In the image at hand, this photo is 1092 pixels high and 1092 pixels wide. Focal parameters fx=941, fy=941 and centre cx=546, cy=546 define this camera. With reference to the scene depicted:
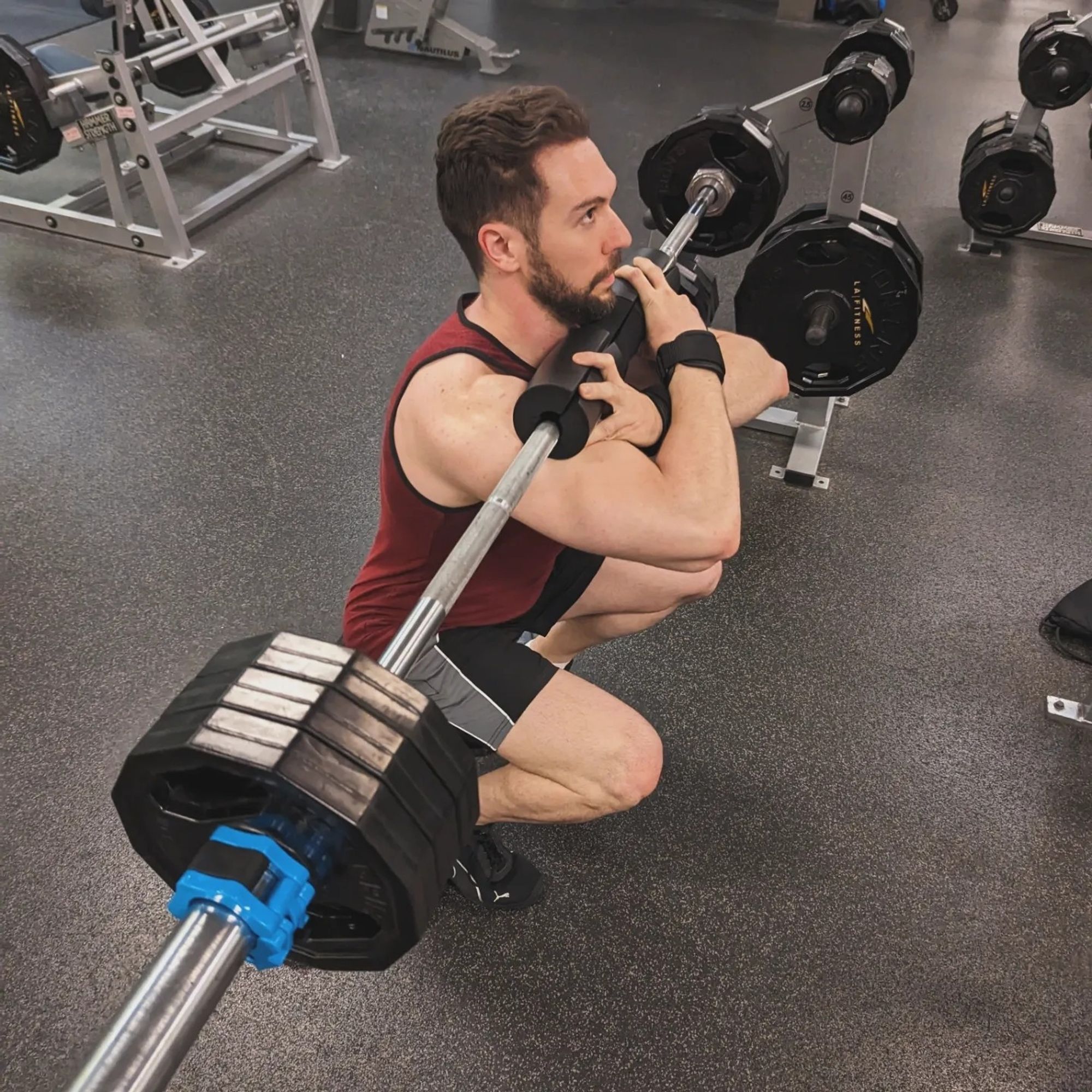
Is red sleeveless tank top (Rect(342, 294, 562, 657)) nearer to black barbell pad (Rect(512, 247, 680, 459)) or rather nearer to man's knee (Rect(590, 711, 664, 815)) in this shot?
black barbell pad (Rect(512, 247, 680, 459))

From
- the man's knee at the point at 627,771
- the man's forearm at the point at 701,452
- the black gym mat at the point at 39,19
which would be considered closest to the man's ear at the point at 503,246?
the man's forearm at the point at 701,452

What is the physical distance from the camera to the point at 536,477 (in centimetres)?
121

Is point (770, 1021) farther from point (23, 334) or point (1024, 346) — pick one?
point (23, 334)

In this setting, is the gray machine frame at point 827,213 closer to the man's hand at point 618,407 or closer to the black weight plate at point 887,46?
the black weight plate at point 887,46

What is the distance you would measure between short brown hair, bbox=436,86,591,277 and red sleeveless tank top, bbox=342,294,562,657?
16cm

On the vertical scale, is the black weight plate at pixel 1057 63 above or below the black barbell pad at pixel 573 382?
above

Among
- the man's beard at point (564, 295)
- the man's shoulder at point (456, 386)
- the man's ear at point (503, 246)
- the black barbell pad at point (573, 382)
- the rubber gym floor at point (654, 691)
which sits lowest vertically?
the rubber gym floor at point (654, 691)

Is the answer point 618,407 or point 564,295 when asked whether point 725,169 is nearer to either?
point 564,295

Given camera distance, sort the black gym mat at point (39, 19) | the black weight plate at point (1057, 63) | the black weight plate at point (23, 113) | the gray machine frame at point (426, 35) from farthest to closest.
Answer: the black gym mat at point (39, 19) → the gray machine frame at point (426, 35) → the black weight plate at point (23, 113) → the black weight plate at point (1057, 63)

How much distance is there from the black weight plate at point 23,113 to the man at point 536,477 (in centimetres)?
225

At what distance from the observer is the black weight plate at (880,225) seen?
2.09 m

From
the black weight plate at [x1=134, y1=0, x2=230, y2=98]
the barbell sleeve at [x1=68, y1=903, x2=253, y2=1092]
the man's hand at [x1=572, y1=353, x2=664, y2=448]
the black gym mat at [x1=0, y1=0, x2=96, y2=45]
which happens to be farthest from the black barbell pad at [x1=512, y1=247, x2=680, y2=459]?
the black gym mat at [x1=0, y1=0, x2=96, y2=45]

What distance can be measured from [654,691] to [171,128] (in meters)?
2.58

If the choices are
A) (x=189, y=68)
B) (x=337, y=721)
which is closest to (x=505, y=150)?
(x=337, y=721)
